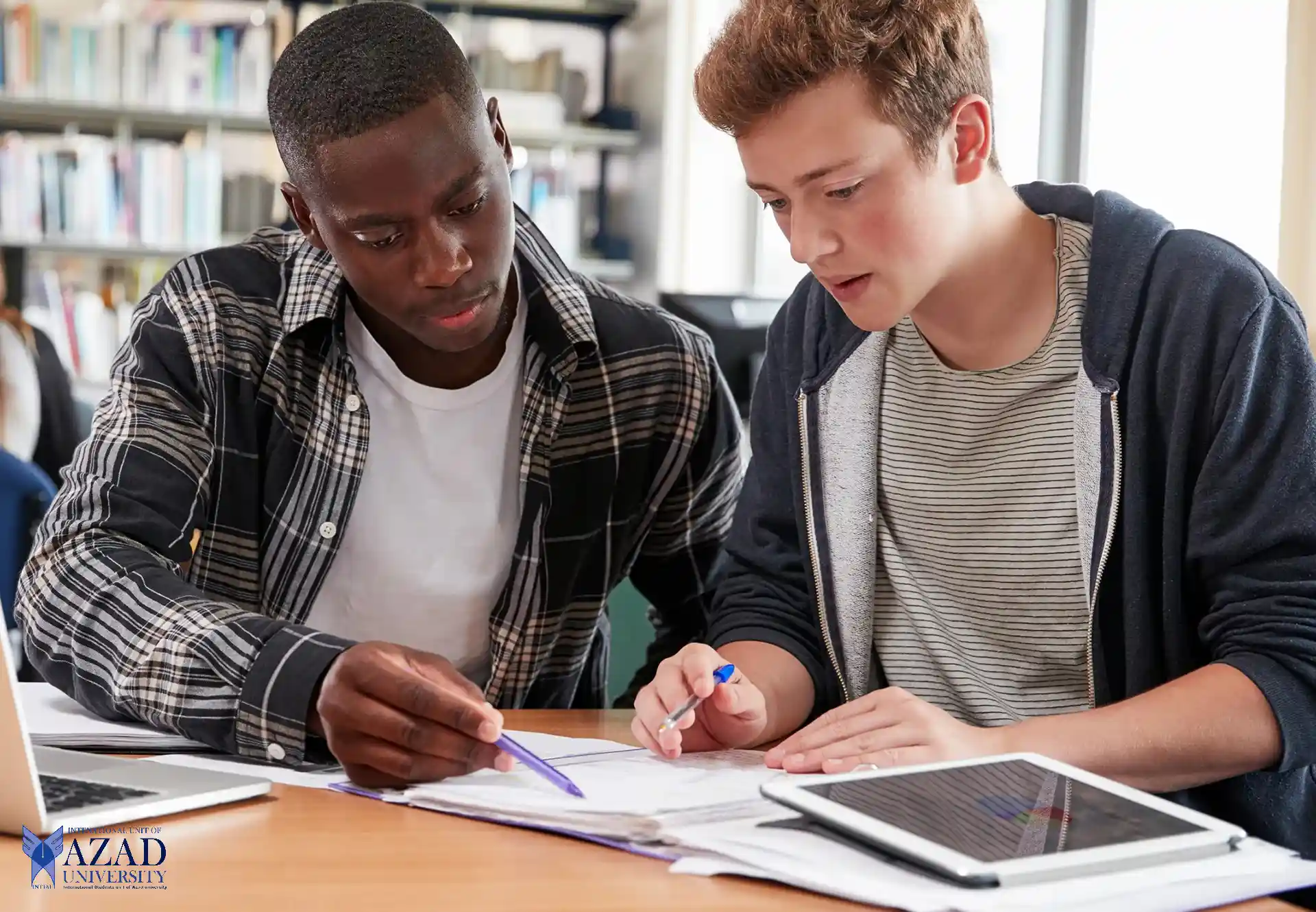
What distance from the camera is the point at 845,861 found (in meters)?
0.78

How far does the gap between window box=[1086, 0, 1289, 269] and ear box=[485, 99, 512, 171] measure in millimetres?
1229

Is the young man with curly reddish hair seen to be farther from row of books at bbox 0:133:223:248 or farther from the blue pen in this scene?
row of books at bbox 0:133:223:248

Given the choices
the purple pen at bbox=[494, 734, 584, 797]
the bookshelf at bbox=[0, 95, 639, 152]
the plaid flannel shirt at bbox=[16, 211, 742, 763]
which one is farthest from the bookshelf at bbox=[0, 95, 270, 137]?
the purple pen at bbox=[494, 734, 584, 797]

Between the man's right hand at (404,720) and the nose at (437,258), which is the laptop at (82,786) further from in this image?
the nose at (437,258)

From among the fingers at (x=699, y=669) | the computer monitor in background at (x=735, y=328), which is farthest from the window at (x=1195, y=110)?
the fingers at (x=699, y=669)

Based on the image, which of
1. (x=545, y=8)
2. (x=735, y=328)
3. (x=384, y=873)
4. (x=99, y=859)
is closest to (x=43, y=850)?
(x=99, y=859)

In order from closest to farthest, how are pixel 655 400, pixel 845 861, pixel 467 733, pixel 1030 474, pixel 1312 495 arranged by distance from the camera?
1. pixel 845 861
2. pixel 467 733
3. pixel 1312 495
4. pixel 1030 474
5. pixel 655 400

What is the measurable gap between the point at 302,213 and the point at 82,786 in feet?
2.39

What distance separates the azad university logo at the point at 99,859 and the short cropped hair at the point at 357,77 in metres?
0.71

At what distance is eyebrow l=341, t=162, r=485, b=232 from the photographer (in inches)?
52.1

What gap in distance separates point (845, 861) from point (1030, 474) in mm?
607

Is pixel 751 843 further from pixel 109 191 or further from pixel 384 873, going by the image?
pixel 109 191

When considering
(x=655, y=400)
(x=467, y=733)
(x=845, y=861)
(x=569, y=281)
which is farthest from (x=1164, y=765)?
(x=569, y=281)

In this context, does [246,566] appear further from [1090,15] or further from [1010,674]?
[1090,15]
